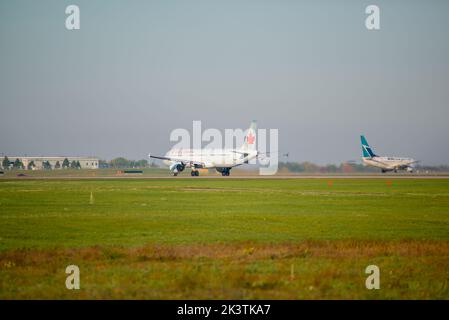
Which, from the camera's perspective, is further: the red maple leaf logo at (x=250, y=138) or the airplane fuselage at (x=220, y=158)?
the red maple leaf logo at (x=250, y=138)

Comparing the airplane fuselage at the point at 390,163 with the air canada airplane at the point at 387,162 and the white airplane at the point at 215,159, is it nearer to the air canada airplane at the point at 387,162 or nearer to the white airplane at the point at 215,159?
the air canada airplane at the point at 387,162

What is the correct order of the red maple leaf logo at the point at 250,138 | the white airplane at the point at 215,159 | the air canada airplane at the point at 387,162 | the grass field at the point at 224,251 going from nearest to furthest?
the grass field at the point at 224,251 < the white airplane at the point at 215,159 < the red maple leaf logo at the point at 250,138 < the air canada airplane at the point at 387,162

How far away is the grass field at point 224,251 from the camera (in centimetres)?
1513

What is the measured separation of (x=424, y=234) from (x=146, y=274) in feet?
45.1

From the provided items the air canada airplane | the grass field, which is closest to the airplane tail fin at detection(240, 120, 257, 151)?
the air canada airplane

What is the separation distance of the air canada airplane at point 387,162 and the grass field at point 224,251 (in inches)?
3640

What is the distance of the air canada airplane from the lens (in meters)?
129

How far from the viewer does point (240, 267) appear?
57.6ft

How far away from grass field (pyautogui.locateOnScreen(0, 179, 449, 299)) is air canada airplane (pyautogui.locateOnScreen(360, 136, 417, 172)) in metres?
92.5

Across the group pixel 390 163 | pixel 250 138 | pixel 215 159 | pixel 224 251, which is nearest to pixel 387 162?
pixel 390 163

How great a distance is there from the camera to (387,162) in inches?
5079

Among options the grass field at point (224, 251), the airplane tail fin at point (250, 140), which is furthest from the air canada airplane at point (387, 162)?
the grass field at point (224, 251)

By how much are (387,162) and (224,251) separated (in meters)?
114
